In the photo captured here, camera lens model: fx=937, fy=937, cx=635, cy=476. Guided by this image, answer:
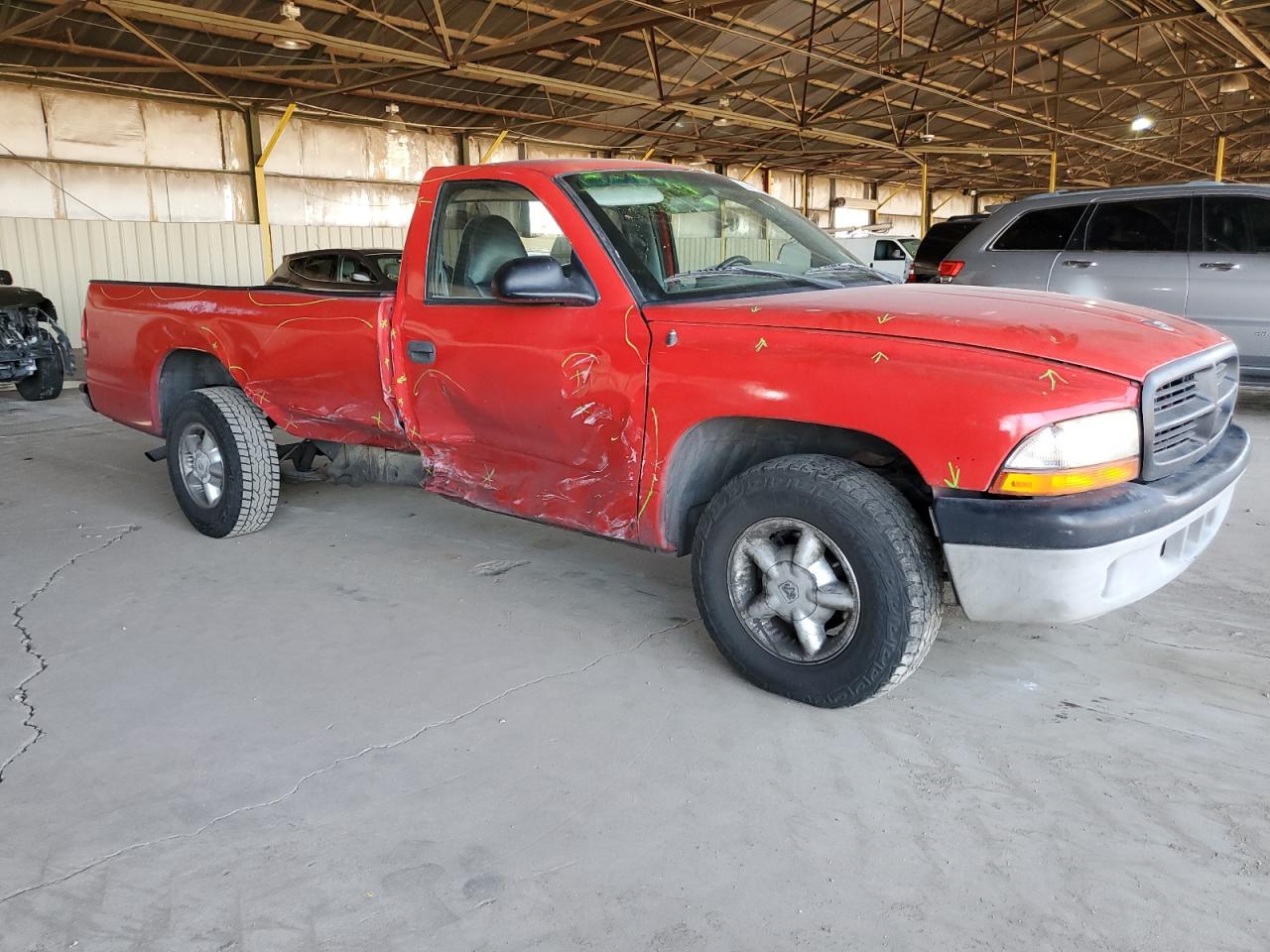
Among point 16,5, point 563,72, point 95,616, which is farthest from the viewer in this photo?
point 563,72

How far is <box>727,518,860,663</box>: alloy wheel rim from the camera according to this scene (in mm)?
2898

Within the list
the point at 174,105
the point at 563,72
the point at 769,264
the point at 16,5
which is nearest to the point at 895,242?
the point at 563,72

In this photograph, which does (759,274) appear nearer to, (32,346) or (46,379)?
(32,346)

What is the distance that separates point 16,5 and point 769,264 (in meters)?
12.5

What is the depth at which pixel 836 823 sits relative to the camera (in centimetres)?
246

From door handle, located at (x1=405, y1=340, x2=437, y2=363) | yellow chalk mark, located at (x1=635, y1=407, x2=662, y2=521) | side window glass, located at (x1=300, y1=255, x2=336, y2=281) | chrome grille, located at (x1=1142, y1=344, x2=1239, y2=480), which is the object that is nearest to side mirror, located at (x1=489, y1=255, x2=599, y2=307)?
yellow chalk mark, located at (x1=635, y1=407, x2=662, y2=521)

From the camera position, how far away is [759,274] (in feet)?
11.6

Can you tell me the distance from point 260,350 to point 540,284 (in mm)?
1997

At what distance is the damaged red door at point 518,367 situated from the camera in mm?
3266

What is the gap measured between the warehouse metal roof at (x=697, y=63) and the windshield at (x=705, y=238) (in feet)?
26.1

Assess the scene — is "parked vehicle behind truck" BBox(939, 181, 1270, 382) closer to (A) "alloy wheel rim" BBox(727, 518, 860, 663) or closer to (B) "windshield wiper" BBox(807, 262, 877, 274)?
(B) "windshield wiper" BBox(807, 262, 877, 274)

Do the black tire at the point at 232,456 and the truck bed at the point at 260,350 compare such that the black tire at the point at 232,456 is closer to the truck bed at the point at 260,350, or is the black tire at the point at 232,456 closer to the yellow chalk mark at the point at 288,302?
the truck bed at the point at 260,350

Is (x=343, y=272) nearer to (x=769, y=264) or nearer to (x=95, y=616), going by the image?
(x=95, y=616)

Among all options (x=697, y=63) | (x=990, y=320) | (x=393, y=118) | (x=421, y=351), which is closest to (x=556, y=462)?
(x=421, y=351)
